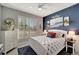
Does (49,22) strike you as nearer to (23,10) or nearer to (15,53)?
(23,10)

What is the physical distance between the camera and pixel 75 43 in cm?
203

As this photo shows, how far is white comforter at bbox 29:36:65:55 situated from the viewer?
203cm

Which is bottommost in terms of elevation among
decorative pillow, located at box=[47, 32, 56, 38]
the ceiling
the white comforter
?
the white comforter

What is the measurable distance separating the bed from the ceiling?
1.40 feet

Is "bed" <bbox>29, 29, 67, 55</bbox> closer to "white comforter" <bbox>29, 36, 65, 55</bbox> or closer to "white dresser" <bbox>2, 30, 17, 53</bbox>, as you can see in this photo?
"white comforter" <bbox>29, 36, 65, 55</bbox>

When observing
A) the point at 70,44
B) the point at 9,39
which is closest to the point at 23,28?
the point at 9,39

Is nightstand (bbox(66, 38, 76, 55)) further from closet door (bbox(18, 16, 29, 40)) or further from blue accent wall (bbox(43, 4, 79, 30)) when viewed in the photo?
closet door (bbox(18, 16, 29, 40))

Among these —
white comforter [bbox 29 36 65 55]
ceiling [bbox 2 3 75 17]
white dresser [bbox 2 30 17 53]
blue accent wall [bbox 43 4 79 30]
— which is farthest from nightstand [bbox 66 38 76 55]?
white dresser [bbox 2 30 17 53]

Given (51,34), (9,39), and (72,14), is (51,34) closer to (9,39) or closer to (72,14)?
(72,14)

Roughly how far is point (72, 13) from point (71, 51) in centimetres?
70

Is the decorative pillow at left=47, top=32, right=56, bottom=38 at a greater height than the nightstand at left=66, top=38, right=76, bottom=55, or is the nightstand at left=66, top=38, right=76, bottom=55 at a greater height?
the decorative pillow at left=47, top=32, right=56, bottom=38

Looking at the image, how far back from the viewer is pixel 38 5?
2.09 meters
